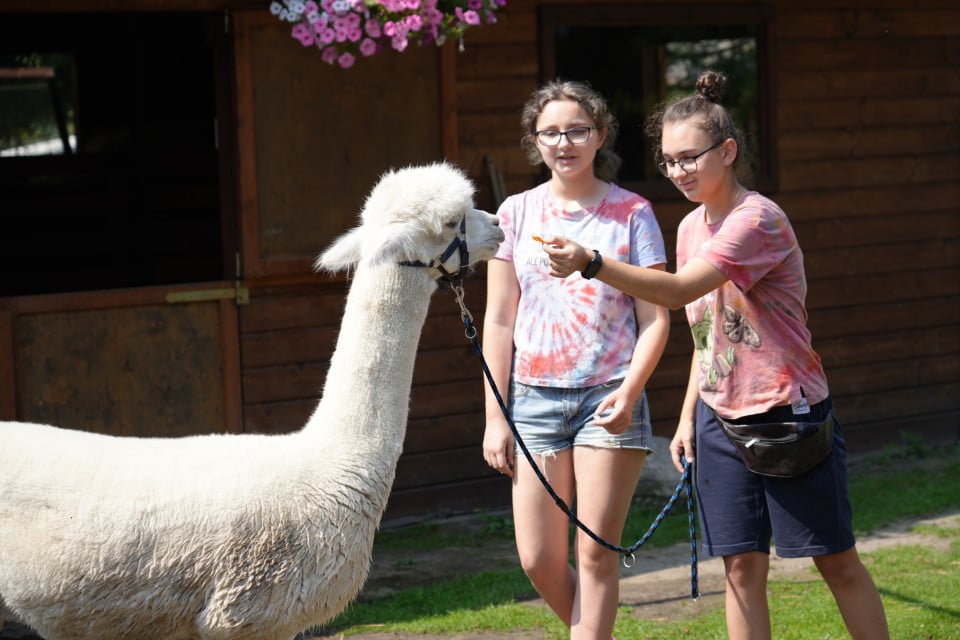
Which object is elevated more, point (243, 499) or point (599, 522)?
point (243, 499)

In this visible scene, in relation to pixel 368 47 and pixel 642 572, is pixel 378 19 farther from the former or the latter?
pixel 642 572

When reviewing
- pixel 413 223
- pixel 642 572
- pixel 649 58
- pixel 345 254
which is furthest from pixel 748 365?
pixel 649 58

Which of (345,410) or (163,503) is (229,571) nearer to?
(163,503)

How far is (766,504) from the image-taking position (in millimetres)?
3299

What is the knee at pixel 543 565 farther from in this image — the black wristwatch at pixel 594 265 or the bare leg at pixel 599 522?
the black wristwatch at pixel 594 265

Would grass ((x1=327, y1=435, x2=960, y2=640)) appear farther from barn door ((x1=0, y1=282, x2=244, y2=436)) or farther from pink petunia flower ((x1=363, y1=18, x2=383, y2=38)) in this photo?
pink petunia flower ((x1=363, y1=18, x2=383, y2=38))

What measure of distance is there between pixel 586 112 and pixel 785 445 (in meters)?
1.13

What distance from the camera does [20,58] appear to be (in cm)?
927

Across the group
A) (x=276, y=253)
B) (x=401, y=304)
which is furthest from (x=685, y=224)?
(x=276, y=253)

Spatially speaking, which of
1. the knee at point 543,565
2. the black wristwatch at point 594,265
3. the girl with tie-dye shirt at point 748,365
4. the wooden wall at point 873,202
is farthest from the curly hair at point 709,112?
the wooden wall at point 873,202

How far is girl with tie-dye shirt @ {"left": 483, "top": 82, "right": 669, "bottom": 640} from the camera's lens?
3418mm

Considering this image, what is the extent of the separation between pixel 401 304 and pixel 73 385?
3.27 metres

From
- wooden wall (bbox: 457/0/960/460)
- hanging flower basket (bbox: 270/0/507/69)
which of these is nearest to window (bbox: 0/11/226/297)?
wooden wall (bbox: 457/0/960/460)

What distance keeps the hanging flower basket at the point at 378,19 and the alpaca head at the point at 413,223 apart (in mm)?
1732
